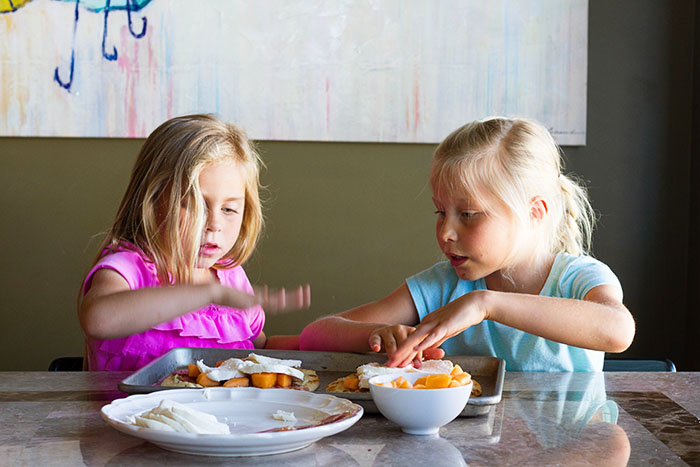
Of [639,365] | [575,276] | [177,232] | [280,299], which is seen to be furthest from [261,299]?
[639,365]

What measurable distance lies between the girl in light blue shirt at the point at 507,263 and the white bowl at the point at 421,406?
1.20ft

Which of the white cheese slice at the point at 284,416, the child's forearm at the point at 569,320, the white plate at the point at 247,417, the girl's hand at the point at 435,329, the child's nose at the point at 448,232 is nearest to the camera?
the white plate at the point at 247,417

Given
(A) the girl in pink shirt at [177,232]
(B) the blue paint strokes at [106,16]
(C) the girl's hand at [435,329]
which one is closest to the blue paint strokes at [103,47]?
(B) the blue paint strokes at [106,16]

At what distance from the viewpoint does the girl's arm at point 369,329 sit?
3.51 feet

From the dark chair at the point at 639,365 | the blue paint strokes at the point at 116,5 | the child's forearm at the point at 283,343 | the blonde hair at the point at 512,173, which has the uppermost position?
the blue paint strokes at the point at 116,5

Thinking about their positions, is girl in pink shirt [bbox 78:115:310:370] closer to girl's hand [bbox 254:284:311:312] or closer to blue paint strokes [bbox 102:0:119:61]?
girl's hand [bbox 254:284:311:312]

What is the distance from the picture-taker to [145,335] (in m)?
1.40

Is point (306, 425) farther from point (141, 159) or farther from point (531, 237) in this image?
point (141, 159)

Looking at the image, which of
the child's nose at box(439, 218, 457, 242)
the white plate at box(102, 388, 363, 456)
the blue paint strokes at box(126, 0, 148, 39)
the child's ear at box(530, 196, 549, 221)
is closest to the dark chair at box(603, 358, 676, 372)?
the child's ear at box(530, 196, 549, 221)

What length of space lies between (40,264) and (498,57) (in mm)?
1493

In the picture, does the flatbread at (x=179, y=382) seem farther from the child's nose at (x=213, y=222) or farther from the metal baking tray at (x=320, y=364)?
the child's nose at (x=213, y=222)

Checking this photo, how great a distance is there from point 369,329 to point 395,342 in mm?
179

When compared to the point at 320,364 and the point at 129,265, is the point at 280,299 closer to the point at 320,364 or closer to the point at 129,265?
the point at 320,364

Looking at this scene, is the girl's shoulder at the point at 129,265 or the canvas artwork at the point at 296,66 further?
the canvas artwork at the point at 296,66
